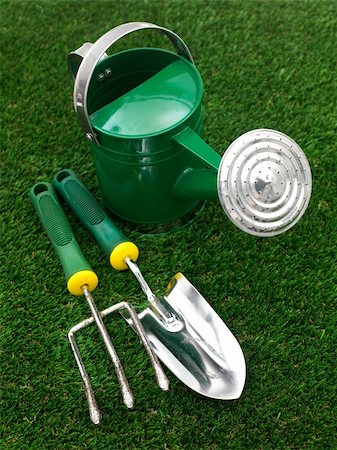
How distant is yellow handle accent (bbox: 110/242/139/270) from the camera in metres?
1.51

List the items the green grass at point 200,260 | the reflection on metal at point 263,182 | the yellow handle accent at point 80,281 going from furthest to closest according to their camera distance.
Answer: the yellow handle accent at point 80,281 → the green grass at point 200,260 → the reflection on metal at point 263,182

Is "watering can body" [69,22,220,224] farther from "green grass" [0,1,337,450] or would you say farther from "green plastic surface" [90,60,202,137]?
"green grass" [0,1,337,450]

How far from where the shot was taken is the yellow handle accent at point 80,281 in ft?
4.78

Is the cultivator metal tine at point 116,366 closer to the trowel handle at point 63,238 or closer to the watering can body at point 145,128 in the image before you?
the trowel handle at point 63,238

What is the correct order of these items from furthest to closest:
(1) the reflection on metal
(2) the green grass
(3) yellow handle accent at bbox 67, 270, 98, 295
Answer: (3) yellow handle accent at bbox 67, 270, 98, 295, (2) the green grass, (1) the reflection on metal

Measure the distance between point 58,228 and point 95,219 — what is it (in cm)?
10

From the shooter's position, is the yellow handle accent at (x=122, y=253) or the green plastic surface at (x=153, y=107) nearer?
the green plastic surface at (x=153, y=107)

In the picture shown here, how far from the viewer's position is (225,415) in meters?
1.35

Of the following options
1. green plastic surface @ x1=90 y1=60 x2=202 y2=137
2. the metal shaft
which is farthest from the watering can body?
the metal shaft

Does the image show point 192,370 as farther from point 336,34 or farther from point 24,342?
point 336,34

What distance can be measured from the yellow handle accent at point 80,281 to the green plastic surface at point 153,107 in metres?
0.37

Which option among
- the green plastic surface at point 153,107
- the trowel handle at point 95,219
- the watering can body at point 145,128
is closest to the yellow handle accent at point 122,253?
the trowel handle at point 95,219

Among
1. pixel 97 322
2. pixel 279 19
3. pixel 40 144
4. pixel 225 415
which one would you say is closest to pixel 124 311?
pixel 97 322

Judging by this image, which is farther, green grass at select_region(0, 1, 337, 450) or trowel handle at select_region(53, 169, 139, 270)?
trowel handle at select_region(53, 169, 139, 270)
